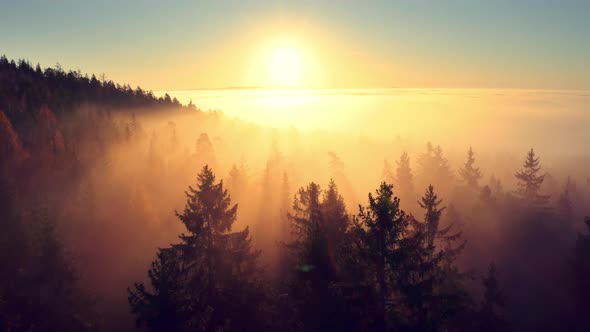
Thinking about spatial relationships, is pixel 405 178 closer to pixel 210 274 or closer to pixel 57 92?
pixel 210 274

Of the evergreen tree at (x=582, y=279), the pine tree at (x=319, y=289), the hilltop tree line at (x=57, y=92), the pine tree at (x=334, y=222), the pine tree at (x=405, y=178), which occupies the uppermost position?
the hilltop tree line at (x=57, y=92)

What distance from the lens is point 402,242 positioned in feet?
53.9

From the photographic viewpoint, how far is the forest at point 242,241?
57.3 ft

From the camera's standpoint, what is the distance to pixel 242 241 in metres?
28.3

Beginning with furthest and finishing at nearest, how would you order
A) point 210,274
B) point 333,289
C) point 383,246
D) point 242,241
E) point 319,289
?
1. point 242,241
2. point 210,274
3. point 319,289
4. point 333,289
5. point 383,246

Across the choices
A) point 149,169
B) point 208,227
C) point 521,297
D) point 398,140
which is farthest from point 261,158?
point 208,227

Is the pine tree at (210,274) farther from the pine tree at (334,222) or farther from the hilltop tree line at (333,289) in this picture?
the pine tree at (334,222)

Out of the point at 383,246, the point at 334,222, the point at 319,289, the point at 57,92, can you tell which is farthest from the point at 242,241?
the point at 57,92

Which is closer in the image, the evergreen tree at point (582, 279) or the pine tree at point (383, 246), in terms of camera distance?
the pine tree at point (383, 246)

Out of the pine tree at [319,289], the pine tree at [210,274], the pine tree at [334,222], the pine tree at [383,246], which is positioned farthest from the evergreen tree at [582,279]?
the pine tree at [210,274]

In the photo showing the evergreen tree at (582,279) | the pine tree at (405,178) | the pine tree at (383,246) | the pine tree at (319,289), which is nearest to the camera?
the pine tree at (383,246)

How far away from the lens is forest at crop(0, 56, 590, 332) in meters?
17.5

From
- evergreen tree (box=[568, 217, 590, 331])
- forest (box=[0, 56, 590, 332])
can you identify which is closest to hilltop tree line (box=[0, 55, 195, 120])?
forest (box=[0, 56, 590, 332])

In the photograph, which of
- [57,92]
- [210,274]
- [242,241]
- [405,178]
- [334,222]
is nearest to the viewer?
[210,274]
